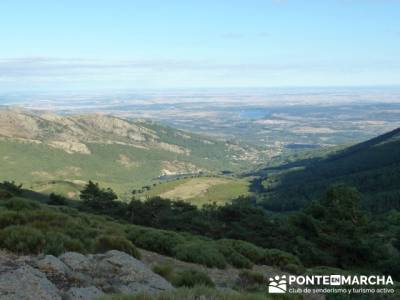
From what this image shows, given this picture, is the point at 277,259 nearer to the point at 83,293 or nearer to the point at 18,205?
the point at 18,205

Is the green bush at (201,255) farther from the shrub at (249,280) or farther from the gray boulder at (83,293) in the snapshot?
the gray boulder at (83,293)

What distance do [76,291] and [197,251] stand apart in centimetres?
1175

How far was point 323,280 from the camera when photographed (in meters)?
21.3

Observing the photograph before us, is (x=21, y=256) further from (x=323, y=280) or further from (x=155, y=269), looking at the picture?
(x=323, y=280)

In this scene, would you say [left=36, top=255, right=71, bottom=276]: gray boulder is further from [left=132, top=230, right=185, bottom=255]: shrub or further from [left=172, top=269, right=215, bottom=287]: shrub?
[left=132, top=230, right=185, bottom=255]: shrub

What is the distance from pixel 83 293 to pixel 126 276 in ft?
9.54

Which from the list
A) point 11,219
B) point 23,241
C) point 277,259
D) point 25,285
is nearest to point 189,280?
point 25,285

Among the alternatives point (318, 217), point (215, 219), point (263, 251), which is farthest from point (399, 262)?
point (215, 219)

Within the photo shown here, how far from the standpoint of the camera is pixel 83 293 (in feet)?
44.2

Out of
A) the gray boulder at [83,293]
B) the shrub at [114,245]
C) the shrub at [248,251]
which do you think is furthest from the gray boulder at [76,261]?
the shrub at [248,251]

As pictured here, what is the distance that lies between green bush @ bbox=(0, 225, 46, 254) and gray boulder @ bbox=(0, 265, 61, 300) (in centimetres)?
278

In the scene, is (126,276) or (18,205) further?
(18,205)

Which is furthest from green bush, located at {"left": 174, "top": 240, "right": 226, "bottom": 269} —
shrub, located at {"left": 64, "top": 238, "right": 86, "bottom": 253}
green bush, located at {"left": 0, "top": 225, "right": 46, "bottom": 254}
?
green bush, located at {"left": 0, "top": 225, "right": 46, "bottom": 254}

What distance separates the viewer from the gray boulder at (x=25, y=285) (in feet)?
40.7
